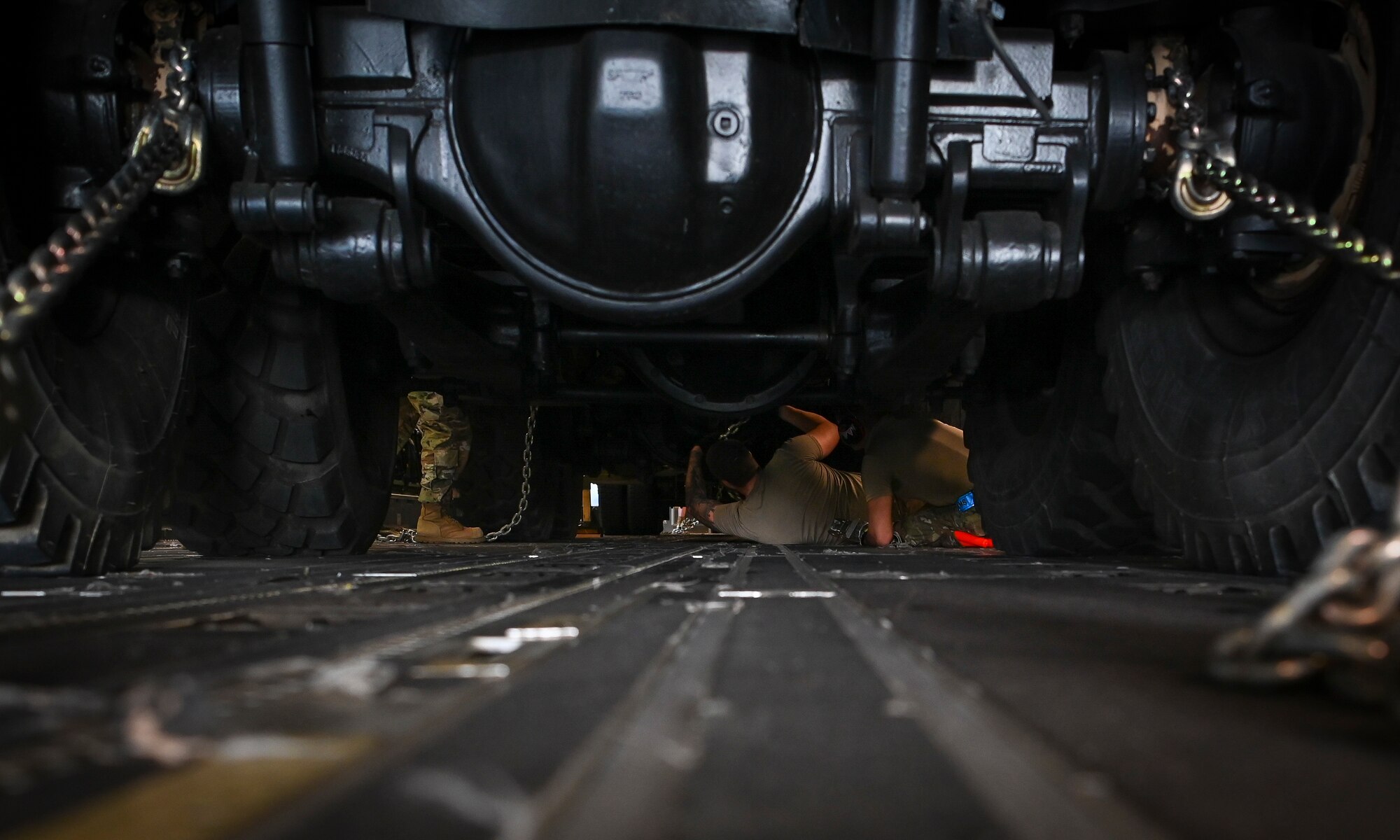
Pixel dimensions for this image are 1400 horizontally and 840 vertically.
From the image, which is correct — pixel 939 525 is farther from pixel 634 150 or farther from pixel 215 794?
pixel 215 794

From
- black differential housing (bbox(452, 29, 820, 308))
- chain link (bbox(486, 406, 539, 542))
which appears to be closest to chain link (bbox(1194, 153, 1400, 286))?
black differential housing (bbox(452, 29, 820, 308))

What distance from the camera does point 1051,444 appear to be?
200 centimetres

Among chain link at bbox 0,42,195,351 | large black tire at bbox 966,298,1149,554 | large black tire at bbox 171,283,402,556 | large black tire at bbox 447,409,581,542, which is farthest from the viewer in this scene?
large black tire at bbox 447,409,581,542

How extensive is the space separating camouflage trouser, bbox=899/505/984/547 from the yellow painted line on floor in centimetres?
427

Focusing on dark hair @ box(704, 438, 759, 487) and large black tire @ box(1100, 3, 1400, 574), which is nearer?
large black tire @ box(1100, 3, 1400, 574)

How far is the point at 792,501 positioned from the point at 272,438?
2.48 metres

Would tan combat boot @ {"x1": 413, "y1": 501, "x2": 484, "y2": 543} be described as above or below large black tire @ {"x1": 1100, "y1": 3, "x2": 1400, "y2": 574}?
below

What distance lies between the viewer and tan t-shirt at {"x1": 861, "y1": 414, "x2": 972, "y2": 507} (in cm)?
370

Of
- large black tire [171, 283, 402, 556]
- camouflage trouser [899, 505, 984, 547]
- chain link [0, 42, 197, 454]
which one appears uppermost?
chain link [0, 42, 197, 454]

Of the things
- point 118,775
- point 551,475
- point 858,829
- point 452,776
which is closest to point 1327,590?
point 858,829

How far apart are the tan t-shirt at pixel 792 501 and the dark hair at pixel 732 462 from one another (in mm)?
66

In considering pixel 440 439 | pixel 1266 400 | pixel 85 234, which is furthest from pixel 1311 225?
pixel 440 439

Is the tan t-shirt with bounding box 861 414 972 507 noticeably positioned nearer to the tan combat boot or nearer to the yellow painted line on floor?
the tan combat boot

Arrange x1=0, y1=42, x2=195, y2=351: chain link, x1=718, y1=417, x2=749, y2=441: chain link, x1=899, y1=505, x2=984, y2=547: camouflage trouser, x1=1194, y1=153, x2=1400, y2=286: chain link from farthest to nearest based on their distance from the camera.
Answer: x1=899, y1=505, x2=984, y2=547: camouflage trouser → x1=718, y1=417, x2=749, y2=441: chain link → x1=1194, y1=153, x2=1400, y2=286: chain link → x1=0, y1=42, x2=195, y2=351: chain link
